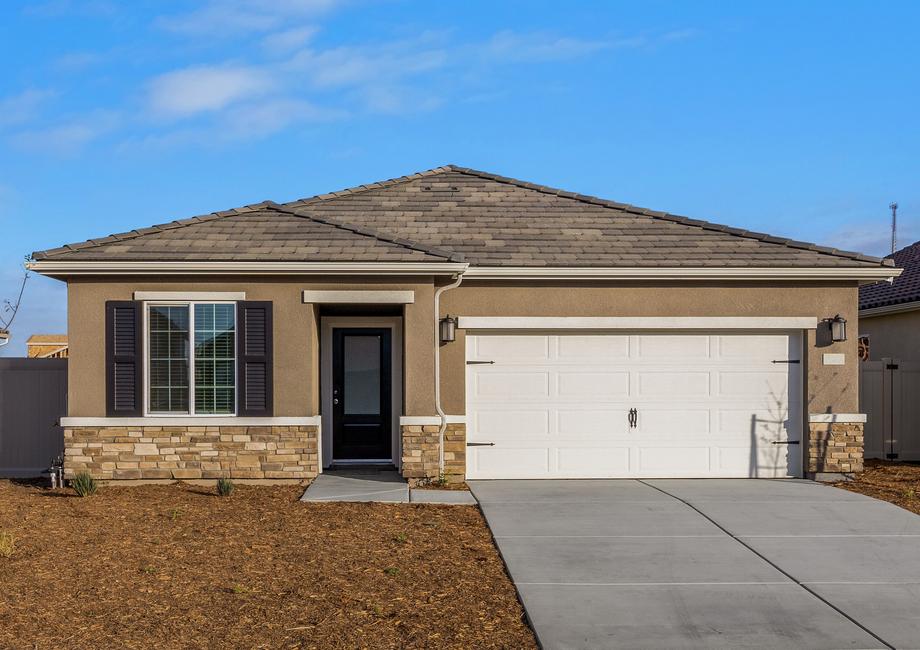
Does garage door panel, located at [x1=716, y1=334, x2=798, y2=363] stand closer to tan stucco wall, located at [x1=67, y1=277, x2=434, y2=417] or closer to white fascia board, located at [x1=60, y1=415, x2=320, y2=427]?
tan stucco wall, located at [x1=67, y1=277, x2=434, y2=417]

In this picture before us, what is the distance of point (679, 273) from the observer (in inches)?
483

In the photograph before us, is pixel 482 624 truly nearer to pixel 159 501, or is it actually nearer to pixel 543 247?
pixel 159 501

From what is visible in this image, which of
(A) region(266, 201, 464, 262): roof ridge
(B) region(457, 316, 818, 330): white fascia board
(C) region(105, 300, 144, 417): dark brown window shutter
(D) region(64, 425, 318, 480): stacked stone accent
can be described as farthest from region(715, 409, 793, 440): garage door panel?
(C) region(105, 300, 144, 417): dark brown window shutter

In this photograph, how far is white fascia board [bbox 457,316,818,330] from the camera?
12.3m

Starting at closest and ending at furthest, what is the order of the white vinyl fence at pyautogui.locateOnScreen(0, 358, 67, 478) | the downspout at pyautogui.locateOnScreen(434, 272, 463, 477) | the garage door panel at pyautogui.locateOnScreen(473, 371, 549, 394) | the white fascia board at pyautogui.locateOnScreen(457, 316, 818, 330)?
the downspout at pyautogui.locateOnScreen(434, 272, 463, 477) → the white fascia board at pyautogui.locateOnScreen(457, 316, 818, 330) → the garage door panel at pyautogui.locateOnScreen(473, 371, 549, 394) → the white vinyl fence at pyautogui.locateOnScreen(0, 358, 67, 478)

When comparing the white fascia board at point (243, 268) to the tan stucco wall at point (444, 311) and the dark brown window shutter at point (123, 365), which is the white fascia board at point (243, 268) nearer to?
the tan stucco wall at point (444, 311)

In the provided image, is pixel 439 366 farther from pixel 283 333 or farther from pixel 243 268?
pixel 243 268

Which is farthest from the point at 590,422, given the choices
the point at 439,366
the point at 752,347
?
the point at 752,347

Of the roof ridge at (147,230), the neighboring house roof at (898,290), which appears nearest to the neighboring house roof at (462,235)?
the roof ridge at (147,230)

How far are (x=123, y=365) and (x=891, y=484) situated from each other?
421 inches

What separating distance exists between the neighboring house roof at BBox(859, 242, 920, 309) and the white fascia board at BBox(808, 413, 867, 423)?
4.66m

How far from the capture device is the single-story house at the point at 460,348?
1142cm

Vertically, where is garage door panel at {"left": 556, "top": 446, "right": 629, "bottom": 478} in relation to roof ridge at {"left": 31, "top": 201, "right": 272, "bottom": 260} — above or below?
below

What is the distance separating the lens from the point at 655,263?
12320 millimetres
